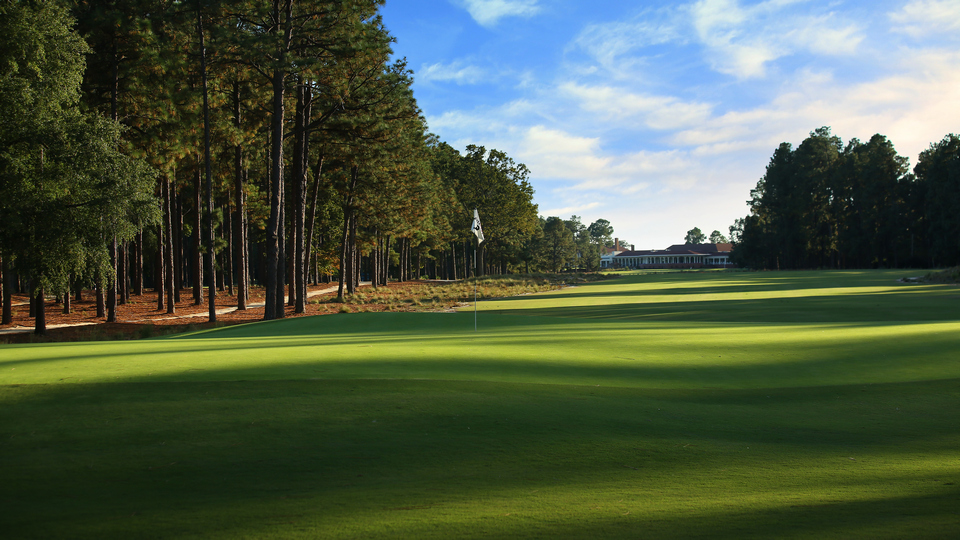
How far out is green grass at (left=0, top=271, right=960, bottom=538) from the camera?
3.42 meters

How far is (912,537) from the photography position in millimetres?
3162

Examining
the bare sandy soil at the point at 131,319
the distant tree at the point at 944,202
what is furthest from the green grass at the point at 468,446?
the distant tree at the point at 944,202

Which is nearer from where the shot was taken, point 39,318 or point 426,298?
point 39,318

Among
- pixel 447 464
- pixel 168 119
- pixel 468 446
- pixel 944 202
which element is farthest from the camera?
pixel 944 202

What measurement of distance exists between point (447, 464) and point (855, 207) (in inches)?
4120

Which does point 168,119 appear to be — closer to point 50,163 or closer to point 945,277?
point 50,163

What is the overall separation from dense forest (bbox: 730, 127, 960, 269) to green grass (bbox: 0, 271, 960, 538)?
8084cm

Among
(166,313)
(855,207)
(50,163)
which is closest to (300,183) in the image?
(166,313)

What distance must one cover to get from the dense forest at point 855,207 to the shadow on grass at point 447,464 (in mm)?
82349

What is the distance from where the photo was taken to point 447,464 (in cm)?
443

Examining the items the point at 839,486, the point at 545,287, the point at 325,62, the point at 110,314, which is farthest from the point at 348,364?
the point at 545,287

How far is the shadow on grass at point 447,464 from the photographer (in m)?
3.39

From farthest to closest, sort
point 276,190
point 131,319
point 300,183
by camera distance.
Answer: point 300,183 → point 131,319 → point 276,190

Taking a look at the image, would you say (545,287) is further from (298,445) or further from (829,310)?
(298,445)
